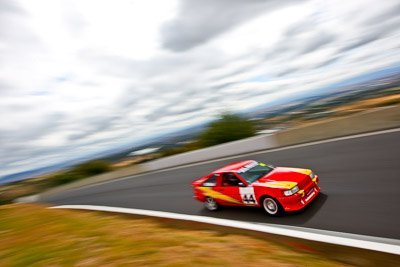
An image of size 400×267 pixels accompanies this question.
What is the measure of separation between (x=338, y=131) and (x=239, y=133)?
8.74 m

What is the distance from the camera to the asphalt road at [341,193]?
5.01 metres

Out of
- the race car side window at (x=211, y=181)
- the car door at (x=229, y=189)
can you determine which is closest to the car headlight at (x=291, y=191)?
the car door at (x=229, y=189)

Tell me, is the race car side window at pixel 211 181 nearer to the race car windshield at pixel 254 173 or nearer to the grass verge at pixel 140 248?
the race car windshield at pixel 254 173

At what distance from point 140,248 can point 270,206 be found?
3.17m

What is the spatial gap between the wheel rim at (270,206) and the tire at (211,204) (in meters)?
1.68

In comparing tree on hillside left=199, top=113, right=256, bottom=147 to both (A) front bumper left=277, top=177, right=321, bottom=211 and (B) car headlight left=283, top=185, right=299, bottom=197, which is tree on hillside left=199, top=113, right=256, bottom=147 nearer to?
(A) front bumper left=277, top=177, right=321, bottom=211

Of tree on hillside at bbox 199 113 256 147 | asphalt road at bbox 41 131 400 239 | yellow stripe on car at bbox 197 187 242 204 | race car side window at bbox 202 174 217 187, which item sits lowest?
asphalt road at bbox 41 131 400 239

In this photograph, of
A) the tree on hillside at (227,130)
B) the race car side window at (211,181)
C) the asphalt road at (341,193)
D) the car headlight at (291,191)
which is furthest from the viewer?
the tree on hillside at (227,130)

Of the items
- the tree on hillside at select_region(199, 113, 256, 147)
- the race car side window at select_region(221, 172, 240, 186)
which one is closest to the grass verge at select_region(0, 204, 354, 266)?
the race car side window at select_region(221, 172, 240, 186)

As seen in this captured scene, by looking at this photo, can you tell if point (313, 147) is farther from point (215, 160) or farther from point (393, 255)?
point (393, 255)

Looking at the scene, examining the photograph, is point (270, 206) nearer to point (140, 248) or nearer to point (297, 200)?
point (297, 200)

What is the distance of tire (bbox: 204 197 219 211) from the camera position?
290 inches

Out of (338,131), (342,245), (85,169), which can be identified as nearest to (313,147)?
(338,131)

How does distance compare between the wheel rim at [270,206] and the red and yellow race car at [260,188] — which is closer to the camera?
the red and yellow race car at [260,188]
